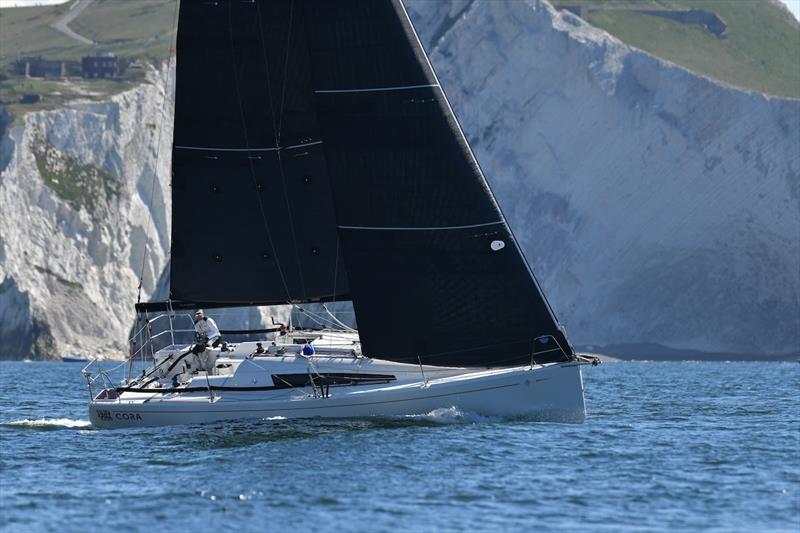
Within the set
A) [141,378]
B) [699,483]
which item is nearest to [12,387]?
[141,378]

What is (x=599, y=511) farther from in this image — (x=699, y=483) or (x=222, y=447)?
(x=222, y=447)

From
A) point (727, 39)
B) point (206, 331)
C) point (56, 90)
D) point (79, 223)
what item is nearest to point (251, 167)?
point (206, 331)

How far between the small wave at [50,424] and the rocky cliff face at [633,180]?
50.5 meters

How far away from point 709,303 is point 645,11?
34924 millimetres

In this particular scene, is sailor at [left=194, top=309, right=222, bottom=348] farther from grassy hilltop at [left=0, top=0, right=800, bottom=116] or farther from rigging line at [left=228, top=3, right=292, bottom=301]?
grassy hilltop at [left=0, top=0, right=800, bottom=116]

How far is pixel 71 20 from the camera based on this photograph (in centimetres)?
13938

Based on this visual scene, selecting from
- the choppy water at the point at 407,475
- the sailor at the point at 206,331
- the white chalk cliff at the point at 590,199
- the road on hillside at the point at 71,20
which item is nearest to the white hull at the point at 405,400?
the choppy water at the point at 407,475

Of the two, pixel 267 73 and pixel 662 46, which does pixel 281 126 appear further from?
pixel 662 46

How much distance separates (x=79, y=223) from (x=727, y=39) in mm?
47623

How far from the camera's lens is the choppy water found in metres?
17.1

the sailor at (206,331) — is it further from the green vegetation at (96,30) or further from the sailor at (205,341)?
the green vegetation at (96,30)

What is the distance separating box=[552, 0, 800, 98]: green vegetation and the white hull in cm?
6524

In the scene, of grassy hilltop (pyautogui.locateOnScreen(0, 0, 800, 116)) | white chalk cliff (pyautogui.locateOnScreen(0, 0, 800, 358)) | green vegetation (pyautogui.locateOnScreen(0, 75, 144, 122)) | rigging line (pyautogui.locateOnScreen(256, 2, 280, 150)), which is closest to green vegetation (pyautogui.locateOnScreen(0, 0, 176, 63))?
grassy hilltop (pyautogui.locateOnScreen(0, 0, 800, 116))

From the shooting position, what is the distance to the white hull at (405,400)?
25.1 m
